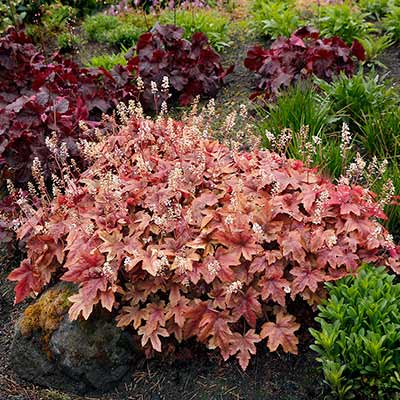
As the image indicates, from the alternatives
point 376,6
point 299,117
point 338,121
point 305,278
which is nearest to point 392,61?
point 376,6

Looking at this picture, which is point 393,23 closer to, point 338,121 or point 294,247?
point 338,121

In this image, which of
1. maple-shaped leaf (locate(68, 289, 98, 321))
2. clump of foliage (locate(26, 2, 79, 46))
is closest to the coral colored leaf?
maple-shaped leaf (locate(68, 289, 98, 321))

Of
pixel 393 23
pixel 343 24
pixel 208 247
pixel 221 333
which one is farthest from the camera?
pixel 393 23

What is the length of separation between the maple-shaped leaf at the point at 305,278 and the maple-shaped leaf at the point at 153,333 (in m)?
0.72

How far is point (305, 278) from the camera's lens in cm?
324

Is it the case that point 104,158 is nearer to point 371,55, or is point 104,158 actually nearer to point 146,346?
point 146,346

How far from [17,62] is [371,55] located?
324 centimetres

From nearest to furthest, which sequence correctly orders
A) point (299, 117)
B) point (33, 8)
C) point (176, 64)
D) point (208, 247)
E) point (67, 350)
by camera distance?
point (208, 247) < point (67, 350) < point (299, 117) < point (176, 64) < point (33, 8)

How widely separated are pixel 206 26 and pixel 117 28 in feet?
4.00

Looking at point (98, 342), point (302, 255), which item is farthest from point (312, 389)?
point (98, 342)

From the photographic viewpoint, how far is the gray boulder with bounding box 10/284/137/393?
350 cm

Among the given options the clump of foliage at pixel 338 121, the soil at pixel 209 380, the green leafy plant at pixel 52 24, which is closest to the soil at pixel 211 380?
the soil at pixel 209 380

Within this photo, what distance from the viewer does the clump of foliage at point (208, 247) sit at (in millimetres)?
3250

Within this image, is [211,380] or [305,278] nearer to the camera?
[305,278]
